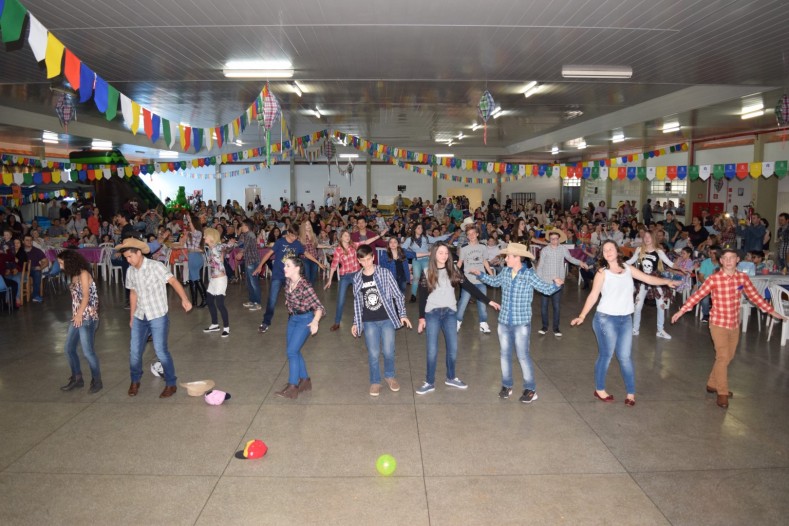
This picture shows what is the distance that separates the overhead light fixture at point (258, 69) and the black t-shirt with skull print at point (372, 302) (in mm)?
5790

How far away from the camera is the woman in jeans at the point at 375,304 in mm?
5688

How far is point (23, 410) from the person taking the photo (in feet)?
18.3

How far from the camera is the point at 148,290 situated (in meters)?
5.70

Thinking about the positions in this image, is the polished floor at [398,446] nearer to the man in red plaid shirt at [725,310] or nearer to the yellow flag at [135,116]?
the man in red plaid shirt at [725,310]

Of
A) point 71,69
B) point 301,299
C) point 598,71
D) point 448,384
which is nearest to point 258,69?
point 71,69

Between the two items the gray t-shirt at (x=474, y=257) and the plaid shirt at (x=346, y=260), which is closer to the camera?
the gray t-shirt at (x=474, y=257)

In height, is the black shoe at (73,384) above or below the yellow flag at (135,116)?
below

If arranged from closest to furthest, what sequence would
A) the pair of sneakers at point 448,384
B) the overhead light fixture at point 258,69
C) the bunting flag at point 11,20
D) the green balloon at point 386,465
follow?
the green balloon at point 386,465, the bunting flag at point 11,20, the pair of sneakers at point 448,384, the overhead light fixture at point 258,69

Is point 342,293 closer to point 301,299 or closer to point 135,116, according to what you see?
point 301,299

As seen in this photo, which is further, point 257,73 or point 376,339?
point 257,73

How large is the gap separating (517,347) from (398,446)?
5.52 ft

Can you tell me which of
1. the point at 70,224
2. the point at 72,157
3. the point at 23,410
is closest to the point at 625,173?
the point at 23,410

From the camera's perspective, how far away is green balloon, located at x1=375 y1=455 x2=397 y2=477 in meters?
4.32

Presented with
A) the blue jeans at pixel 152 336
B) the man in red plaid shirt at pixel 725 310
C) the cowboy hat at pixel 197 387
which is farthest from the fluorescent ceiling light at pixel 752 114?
the blue jeans at pixel 152 336
